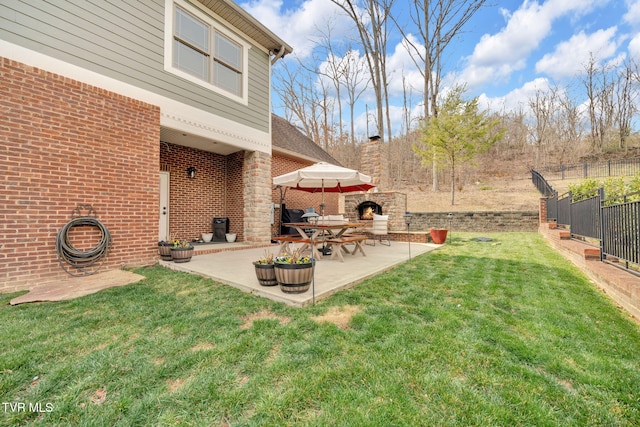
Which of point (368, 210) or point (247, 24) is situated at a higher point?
point (247, 24)

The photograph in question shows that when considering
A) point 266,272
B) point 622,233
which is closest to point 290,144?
point 266,272

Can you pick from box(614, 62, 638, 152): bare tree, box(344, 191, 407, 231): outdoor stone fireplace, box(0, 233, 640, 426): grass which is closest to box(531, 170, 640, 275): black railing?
box(0, 233, 640, 426): grass

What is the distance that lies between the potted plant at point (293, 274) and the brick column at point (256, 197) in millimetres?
4467

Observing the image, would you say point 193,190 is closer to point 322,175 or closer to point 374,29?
point 322,175

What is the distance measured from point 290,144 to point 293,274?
8418mm

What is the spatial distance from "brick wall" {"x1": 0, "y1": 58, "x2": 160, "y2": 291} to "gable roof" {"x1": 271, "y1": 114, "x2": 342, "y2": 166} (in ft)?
14.3

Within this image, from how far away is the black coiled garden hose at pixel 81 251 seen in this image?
4242 millimetres

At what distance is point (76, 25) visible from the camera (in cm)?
457

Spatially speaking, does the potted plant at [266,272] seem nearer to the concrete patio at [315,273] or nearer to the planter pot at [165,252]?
the concrete patio at [315,273]

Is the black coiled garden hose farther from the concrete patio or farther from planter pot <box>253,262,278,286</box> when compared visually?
planter pot <box>253,262,278,286</box>

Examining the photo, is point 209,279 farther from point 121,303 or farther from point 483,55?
point 483,55

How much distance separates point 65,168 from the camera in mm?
4332

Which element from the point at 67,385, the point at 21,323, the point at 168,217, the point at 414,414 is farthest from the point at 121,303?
the point at 168,217

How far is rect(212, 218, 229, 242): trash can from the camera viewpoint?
27.0 feet
